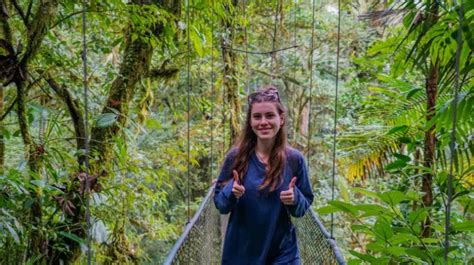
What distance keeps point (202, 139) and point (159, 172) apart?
5.92ft

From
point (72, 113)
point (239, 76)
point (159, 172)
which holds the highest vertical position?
point (239, 76)

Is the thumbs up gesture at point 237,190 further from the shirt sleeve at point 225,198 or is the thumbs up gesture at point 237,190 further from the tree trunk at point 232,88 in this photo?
the tree trunk at point 232,88

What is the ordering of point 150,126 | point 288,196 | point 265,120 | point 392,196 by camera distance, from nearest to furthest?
Result: point 392,196, point 288,196, point 265,120, point 150,126

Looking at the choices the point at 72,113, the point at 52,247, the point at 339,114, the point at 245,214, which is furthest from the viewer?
the point at 339,114

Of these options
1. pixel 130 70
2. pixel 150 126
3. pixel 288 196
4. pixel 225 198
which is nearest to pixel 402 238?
pixel 288 196

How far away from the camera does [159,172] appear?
1684 millimetres

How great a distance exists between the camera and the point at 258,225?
3.06ft

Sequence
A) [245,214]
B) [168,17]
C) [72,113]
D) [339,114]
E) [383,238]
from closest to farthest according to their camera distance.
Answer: [383,238] < [245,214] < [72,113] < [168,17] < [339,114]

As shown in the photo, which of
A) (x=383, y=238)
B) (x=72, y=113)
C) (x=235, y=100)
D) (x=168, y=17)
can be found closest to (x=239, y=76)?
(x=235, y=100)

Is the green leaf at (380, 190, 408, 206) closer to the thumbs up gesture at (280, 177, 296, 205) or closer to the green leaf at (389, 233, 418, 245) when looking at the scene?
the green leaf at (389, 233, 418, 245)

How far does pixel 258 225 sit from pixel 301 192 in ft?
0.41

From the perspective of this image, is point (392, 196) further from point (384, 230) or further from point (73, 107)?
point (73, 107)

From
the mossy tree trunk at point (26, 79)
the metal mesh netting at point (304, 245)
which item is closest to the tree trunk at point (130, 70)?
the mossy tree trunk at point (26, 79)

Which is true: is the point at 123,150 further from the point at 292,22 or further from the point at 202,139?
the point at 292,22
